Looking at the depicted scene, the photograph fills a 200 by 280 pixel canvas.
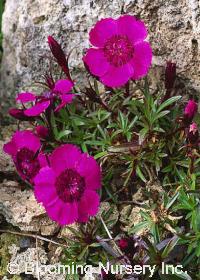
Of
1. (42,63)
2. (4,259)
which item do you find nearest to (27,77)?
(42,63)

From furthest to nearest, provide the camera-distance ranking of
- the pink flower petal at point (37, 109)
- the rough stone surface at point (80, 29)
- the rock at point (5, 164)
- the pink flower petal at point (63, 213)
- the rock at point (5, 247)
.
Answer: the rock at point (5, 164) → the rough stone surface at point (80, 29) → the rock at point (5, 247) → the pink flower petal at point (37, 109) → the pink flower petal at point (63, 213)

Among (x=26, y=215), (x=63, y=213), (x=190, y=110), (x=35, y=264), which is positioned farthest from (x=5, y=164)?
(x=190, y=110)

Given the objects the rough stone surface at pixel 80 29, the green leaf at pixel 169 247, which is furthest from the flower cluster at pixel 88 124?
the rough stone surface at pixel 80 29

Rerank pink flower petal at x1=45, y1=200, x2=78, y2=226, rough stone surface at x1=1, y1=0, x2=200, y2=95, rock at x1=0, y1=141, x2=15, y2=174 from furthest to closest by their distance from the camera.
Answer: rock at x1=0, y1=141, x2=15, y2=174, rough stone surface at x1=1, y1=0, x2=200, y2=95, pink flower petal at x1=45, y1=200, x2=78, y2=226

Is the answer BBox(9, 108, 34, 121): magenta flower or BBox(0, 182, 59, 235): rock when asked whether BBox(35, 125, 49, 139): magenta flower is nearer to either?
BBox(9, 108, 34, 121): magenta flower

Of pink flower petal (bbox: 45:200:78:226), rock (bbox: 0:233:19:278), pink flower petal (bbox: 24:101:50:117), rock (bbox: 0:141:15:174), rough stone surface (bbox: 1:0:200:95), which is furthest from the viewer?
rock (bbox: 0:141:15:174)

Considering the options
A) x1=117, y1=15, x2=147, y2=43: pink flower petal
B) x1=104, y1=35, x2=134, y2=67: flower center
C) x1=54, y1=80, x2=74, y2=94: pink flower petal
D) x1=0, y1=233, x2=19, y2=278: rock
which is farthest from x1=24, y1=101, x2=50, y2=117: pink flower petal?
x1=0, y1=233, x2=19, y2=278: rock

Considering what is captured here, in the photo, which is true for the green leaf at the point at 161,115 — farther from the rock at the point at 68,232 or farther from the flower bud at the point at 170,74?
the rock at the point at 68,232
